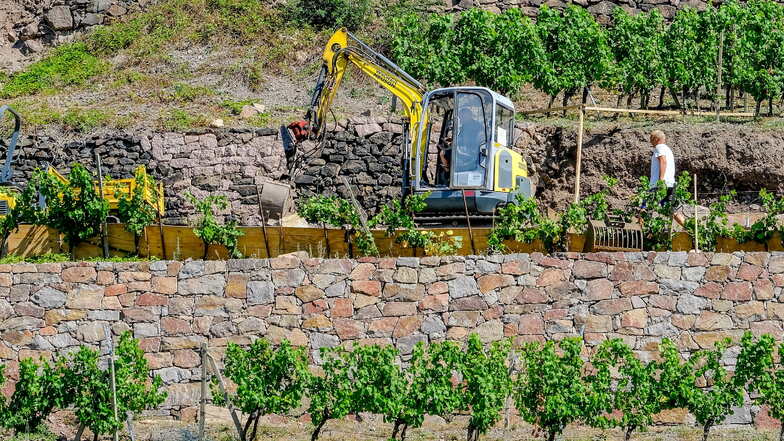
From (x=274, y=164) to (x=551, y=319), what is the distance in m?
8.31

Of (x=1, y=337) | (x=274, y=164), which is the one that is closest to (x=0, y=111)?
(x=274, y=164)

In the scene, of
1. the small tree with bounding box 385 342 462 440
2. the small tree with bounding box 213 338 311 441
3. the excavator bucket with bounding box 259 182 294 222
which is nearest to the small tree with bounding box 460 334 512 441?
the small tree with bounding box 385 342 462 440

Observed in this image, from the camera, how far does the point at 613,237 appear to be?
53.9ft

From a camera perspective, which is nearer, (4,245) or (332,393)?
(332,393)

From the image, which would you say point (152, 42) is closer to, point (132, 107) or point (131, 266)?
point (132, 107)

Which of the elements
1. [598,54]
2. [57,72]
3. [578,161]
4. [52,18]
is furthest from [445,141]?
[52,18]

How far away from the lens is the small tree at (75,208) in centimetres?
1722

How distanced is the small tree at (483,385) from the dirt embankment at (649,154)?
834 centimetres

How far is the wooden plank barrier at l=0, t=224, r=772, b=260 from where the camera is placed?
1672 cm

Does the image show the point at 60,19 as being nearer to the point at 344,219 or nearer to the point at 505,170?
the point at 505,170

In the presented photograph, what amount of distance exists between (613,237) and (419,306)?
98.9 inches

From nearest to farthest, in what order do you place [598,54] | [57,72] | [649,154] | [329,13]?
1. [649,154]
2. [598,54]
3. [57,72]
4. [329,13]

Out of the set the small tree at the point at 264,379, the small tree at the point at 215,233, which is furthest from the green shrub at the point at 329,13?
the small tree at the point at 264,379

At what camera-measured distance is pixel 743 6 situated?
27.4m
